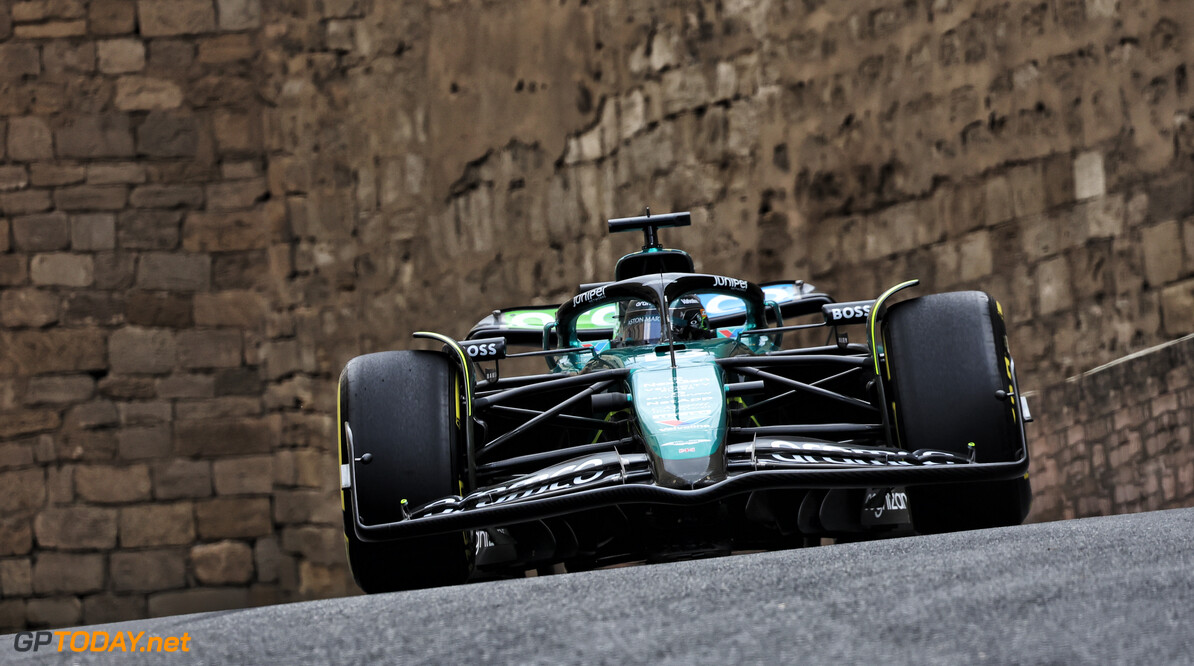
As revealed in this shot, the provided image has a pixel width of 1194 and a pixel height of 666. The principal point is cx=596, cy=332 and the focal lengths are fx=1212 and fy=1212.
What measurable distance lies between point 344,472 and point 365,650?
1.97m

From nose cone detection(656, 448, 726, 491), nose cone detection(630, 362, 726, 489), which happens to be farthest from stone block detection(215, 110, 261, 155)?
nose cone detection(656, 448, 726, 491)

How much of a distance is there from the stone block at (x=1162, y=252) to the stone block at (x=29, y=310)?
27.2 ft

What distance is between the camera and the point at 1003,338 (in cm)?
414

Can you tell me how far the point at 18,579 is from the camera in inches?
395

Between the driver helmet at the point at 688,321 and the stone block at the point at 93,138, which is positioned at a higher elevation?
the stone block at the point at 93,138

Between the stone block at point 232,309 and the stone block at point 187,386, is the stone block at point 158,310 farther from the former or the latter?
the stone block at point 187,386

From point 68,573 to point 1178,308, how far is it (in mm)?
8587

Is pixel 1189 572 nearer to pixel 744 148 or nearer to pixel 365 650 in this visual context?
pixel 365 650

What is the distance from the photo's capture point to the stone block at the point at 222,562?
394 inches

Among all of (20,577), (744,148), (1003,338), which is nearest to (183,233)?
(20,577)

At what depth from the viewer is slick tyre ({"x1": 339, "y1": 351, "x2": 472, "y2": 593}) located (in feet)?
13.3

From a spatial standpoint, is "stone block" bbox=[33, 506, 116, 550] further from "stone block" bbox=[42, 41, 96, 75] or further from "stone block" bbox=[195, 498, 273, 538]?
"stone block" bbox=[42, 41, 96, 75]

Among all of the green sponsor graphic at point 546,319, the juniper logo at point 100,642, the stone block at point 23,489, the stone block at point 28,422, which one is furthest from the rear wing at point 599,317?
Answer: the stone block at point 23,489

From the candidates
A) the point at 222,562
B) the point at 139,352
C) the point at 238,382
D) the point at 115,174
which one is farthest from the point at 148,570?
the point at 115,174
